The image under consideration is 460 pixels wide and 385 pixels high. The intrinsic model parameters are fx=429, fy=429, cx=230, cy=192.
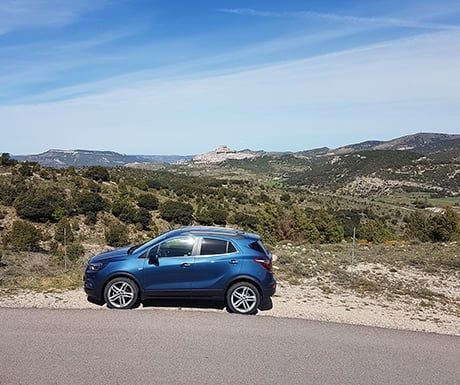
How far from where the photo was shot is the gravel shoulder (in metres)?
8.66

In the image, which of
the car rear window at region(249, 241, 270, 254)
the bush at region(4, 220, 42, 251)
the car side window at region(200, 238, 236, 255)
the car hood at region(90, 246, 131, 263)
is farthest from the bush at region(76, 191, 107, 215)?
the car rear window at region(249, 241, 270, 254)

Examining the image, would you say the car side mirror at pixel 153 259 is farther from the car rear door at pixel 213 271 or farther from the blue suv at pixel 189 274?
the car rear door at pixel 213 271

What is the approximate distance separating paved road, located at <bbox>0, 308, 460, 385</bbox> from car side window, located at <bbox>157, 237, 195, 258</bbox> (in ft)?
3.68

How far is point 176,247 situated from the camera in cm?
872

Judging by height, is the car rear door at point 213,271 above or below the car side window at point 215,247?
below

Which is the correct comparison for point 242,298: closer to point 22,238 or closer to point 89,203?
point 22,238

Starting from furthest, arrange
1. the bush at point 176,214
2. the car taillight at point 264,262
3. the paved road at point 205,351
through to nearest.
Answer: the bush at point 176,214, the car taillight at point 264,262, the paved road at point 205,351

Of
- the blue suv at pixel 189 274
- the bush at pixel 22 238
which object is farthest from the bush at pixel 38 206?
the blue suv at pixel 189 274

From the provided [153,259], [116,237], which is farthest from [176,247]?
[116,237]

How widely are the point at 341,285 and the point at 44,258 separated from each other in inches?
818

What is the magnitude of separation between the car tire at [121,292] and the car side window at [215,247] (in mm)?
1546

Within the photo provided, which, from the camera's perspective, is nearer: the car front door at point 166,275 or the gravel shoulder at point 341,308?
the car front door at point 166,275

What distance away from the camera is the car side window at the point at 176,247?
28.5 ft

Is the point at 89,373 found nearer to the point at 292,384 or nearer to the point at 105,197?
the point at 292,384
